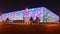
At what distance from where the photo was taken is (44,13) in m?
57.4

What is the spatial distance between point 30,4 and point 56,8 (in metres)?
6.58

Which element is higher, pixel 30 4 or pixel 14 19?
→ pixel 30 4

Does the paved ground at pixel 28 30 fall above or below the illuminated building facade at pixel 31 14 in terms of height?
below

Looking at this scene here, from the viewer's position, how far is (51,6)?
2256 inches

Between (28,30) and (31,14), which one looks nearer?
(28,30)

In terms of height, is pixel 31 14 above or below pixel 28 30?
above

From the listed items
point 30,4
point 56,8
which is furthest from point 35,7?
point 56,8

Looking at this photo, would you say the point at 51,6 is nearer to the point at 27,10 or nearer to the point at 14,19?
the point at 27,10

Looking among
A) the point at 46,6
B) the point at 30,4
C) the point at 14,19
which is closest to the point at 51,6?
the point at 46,6

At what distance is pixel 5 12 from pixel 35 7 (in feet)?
25.4

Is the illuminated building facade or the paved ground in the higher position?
the illuminated building facade

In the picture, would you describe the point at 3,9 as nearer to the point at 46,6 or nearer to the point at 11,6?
the point at 11,6

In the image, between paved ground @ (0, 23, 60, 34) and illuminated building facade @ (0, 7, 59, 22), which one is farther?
illuminated building facade @ (0, 7, 59, 22)

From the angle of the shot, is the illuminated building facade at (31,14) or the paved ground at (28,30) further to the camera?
the illuminated building facade at (31,14)
